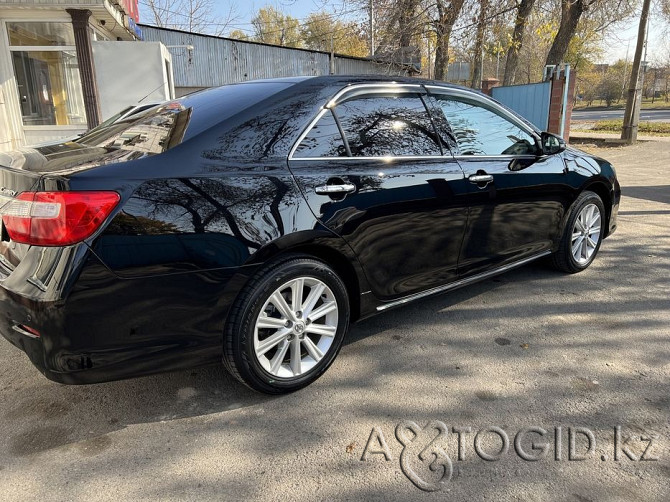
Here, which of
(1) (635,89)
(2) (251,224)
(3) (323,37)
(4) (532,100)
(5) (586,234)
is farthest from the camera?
(3) (323,37)

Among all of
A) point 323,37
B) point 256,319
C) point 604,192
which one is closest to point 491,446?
point 256,319

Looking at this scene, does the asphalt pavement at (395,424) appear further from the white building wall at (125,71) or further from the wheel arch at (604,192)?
the white building wall at (125,71)

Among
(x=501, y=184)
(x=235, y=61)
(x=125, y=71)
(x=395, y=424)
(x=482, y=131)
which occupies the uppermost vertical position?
(x=235, y=61)

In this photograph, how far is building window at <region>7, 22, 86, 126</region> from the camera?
35.5 ft

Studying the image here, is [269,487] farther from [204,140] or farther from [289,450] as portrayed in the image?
[204,140]

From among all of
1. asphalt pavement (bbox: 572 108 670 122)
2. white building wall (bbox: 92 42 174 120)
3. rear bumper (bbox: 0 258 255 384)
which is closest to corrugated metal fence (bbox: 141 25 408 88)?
white building wall (bbox: 92 42 174 120)

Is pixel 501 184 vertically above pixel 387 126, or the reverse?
pixel 387 126

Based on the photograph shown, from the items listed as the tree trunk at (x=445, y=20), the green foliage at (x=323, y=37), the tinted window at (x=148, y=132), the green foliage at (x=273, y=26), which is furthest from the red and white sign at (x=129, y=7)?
the green foliage at (x=273, y=26)

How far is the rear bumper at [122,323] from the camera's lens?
225 cm

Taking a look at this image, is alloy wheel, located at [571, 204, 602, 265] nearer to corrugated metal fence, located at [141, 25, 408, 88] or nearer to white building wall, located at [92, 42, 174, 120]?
white building wall, located at [92, 42, 174, 120]

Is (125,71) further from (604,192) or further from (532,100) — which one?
(604,192)

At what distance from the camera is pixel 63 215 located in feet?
7.27

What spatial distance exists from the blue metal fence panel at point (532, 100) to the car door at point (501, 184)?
9.24 m

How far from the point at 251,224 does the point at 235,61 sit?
86.4 ft
